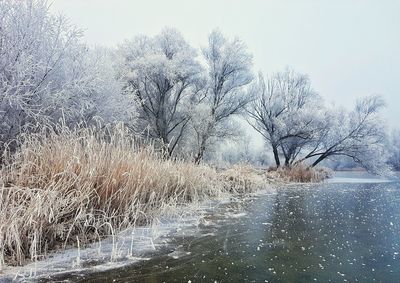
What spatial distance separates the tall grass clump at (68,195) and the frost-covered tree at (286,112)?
23757mm

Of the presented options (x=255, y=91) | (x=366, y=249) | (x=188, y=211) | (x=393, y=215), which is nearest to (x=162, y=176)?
(x=188, y=211)

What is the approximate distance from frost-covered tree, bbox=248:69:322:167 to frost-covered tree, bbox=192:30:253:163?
1768 mm

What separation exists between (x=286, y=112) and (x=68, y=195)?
27.9 metres

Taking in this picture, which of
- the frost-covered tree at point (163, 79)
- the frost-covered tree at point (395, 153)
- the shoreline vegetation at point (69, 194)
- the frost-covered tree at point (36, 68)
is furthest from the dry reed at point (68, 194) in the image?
the frost-covered tree at point (395, 153)

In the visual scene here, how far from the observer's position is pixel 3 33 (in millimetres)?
7953

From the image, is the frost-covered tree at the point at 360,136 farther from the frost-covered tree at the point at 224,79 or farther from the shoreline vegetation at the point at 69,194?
the shoreline vegetation at the point at 69,194

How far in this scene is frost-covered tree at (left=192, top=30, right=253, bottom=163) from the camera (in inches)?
1070

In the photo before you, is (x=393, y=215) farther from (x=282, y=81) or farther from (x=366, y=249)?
(x=282, y=81)

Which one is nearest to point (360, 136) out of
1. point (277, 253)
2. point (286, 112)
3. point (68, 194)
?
point (286, 112)

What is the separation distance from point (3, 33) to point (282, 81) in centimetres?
2723

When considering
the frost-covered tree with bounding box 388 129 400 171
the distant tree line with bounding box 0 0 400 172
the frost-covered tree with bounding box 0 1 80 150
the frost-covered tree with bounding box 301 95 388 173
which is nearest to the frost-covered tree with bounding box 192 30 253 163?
the distant tree line with bounding box 0 0 400 172

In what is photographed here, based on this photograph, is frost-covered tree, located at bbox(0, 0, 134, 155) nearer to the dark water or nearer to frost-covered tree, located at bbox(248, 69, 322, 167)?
the dark water

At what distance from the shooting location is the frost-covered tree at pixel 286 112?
28547 millimetres

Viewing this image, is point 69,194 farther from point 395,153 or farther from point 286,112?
point 395,153
